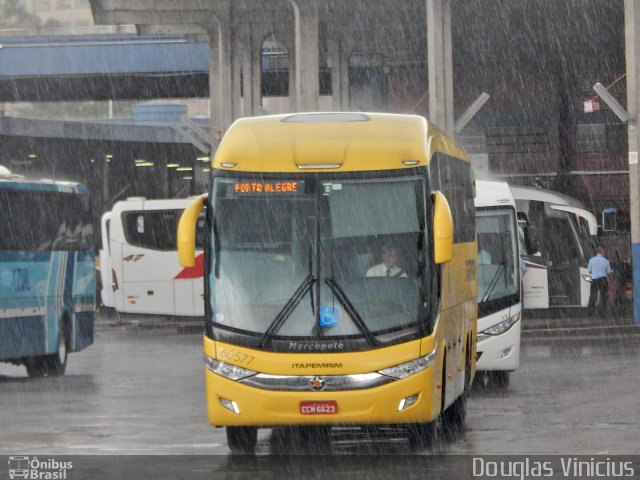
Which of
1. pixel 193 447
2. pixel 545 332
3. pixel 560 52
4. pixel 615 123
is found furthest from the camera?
pixel 615 123

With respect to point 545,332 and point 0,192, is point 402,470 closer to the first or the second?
point 0,192

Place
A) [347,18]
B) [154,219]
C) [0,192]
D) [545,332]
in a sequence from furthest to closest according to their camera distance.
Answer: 1. [347,18]
2. [154,219]
3. [545,332]
4. [0,192]

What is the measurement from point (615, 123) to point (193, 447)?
4800cm

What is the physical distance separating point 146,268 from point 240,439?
26.7m

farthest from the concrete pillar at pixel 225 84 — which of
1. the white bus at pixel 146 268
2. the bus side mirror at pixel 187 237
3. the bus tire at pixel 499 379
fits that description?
the bus side mirror at pixel 187 237

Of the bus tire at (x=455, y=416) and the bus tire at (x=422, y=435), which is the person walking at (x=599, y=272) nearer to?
the bus tire at (x=455, y=416)

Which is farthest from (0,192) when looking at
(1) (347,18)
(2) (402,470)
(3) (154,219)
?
(1) (347,18)

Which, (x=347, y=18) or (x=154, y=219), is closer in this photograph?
(x=154, y=219)

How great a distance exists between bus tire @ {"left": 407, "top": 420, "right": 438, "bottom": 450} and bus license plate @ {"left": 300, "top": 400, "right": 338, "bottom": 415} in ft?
3.67

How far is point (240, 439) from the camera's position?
13.9 m

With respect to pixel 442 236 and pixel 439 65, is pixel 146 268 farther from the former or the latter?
pixel 442 236

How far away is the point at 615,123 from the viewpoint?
60.3 meters
